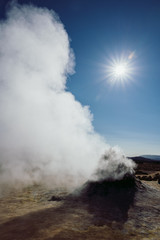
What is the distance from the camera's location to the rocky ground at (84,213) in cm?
478

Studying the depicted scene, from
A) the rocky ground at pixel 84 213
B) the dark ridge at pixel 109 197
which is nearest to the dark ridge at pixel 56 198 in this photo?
the rocky ground at pixel 84 213

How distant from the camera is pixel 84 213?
6.29m

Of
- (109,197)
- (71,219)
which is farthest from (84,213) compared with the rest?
(109,197)

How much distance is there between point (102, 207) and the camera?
6.99m

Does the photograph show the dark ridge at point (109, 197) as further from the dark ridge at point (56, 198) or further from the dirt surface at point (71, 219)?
the dark ridge at point (56, 198)

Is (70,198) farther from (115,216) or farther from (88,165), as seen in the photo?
(88,165)

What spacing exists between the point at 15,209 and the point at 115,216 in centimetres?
425

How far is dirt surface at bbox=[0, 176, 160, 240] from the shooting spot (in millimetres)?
4715

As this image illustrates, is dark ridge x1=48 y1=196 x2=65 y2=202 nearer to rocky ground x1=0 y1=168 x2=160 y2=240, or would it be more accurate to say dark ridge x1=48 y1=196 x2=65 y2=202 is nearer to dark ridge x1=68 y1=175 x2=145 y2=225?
rocky ground x1=0 y1=168 x2=160 y2=240

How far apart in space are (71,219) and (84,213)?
0.77m

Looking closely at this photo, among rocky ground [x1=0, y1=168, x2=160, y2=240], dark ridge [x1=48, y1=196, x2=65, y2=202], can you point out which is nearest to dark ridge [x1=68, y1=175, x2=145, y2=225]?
rocky ground [x1=0, y1=168, x2=160, y2=240]

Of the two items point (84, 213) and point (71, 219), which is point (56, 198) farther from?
point (71, 219)

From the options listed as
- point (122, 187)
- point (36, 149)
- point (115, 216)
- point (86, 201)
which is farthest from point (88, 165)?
point (36, 149)

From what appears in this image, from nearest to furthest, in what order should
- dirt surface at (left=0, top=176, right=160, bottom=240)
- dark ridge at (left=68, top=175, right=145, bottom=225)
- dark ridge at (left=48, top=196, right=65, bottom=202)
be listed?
dirt surface at (left=0, top=176, right=160, bottom=240) → dark ridge at (left=68, top=175, right=145, bottom=225) → dark ridge at (left=48, top=196, right=65, bottom=202)
